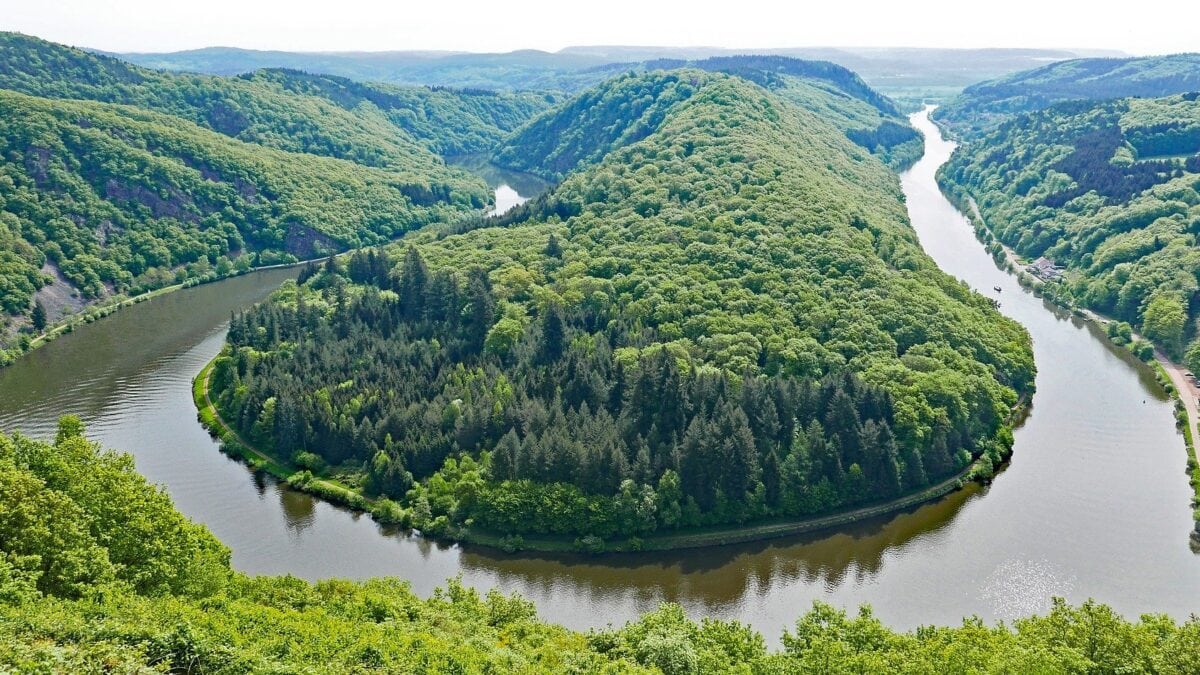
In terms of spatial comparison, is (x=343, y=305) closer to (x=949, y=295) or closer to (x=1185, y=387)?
(x=949, y=295)

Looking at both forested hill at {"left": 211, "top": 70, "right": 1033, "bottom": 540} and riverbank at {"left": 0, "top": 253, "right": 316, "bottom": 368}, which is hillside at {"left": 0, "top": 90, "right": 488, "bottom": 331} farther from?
forested hill at {"left": 211, "top": 70, "right": 1033, "bottom": 540}

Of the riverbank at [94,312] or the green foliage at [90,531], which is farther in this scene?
the riverbank at [94,312]

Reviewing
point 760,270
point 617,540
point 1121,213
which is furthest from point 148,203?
point 1121,213

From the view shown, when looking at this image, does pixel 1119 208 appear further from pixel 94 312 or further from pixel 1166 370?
pixel 94 312

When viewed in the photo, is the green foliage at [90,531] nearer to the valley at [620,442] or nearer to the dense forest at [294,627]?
the dense forest at [294,627]

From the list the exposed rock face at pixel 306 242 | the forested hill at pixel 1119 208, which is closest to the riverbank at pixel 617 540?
the forested hill at pixel 1119 208

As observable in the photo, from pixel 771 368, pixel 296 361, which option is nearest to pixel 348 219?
pixel 296 361

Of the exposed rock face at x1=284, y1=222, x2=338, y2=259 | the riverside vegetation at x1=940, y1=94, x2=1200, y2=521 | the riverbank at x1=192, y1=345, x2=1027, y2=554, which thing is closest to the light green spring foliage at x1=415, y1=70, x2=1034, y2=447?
the riverbank at x1=192, y1=345, x2=1027, y2=554
